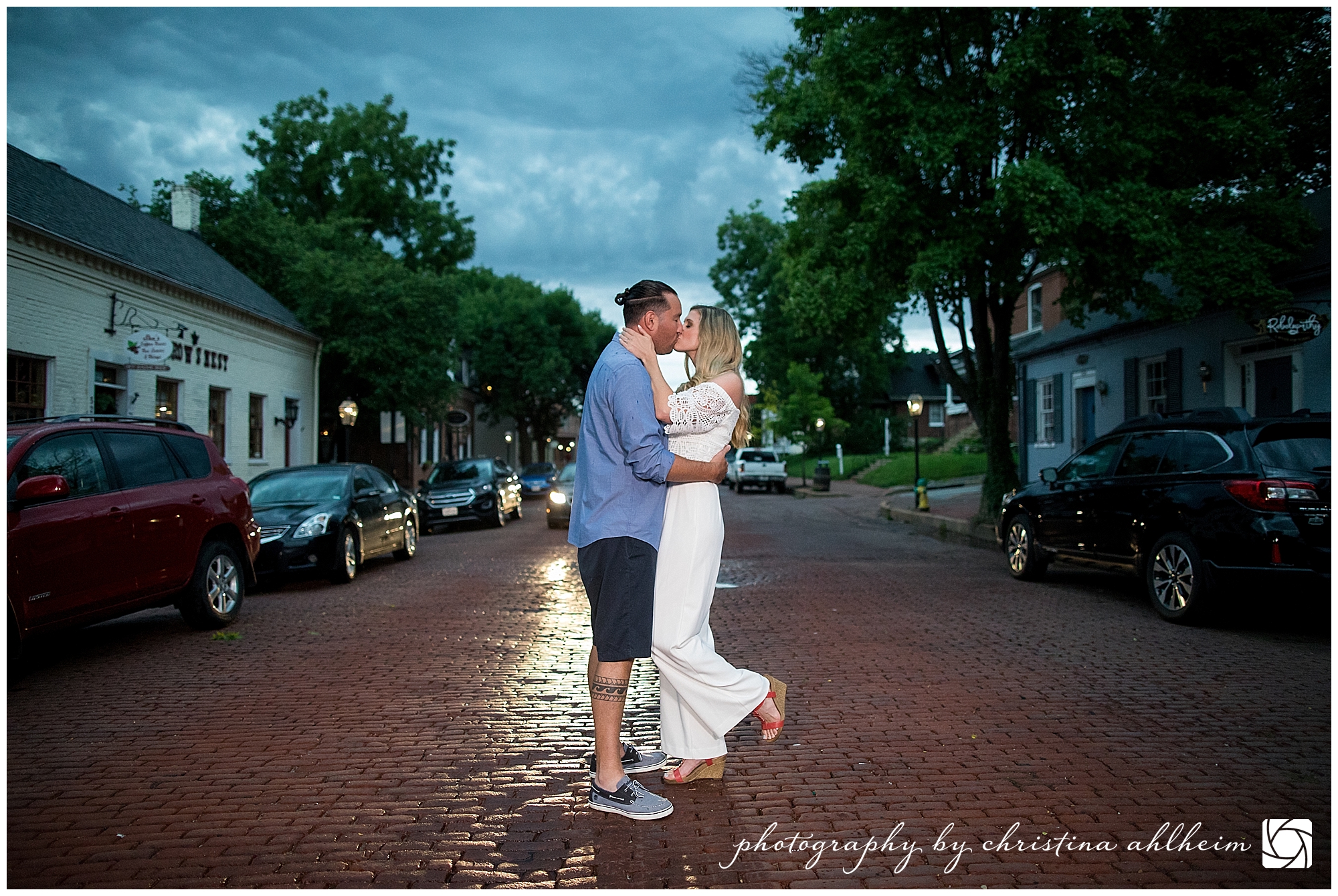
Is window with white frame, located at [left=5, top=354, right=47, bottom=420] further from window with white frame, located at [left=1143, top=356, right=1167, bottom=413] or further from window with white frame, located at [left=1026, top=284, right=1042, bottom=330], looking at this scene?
window with white frame, located at [left=1026, top=284, right=1042, bottom=330]

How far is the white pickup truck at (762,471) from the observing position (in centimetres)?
3650

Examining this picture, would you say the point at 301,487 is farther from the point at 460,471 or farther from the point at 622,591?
the point at 460,471

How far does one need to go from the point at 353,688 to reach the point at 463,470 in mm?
16804

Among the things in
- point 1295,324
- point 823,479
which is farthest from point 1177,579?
point 823,479

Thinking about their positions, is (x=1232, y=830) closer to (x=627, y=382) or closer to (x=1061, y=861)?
(x=1061, y=861)

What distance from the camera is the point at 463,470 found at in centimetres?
2242

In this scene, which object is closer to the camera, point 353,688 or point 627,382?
point 627,382

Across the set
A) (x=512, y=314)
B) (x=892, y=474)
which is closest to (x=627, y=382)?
(x=892, y=474)

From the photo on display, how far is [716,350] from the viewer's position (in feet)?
13.4

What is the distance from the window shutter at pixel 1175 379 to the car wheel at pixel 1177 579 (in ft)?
34.7

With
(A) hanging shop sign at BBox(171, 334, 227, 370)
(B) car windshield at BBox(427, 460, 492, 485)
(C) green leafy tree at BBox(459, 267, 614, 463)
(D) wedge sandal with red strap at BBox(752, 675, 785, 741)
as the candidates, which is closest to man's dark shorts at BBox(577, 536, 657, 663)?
(D) wedge sandal with red strap at BBox(752, 675, 785, 741)

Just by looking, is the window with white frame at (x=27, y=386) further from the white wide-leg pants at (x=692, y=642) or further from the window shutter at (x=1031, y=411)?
the window shutter at (x=1031, y=411)

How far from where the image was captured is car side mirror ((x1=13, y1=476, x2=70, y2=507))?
5668 millimetres

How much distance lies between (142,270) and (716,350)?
16862 millimetres
